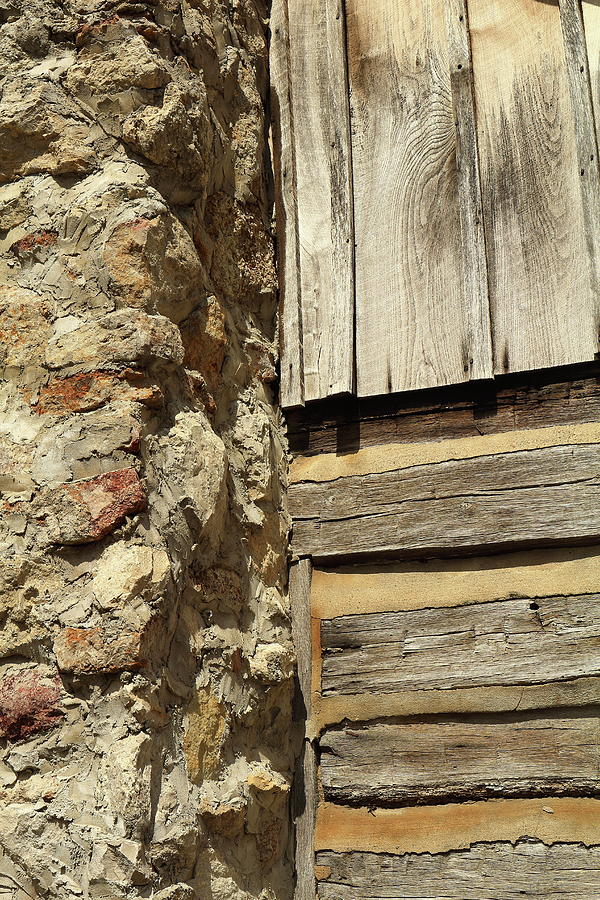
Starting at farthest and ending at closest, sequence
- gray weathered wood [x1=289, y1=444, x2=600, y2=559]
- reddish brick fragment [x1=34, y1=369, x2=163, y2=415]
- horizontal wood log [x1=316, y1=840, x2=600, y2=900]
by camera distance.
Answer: gray weathered wood [x1=289, y1=444, x2=600, y2=559]
horizontal wood log [x1=316, y1=840, x2=600, y2=900]
reddish brick fragment [x1=34, y1=369, x2=163, y2=415]

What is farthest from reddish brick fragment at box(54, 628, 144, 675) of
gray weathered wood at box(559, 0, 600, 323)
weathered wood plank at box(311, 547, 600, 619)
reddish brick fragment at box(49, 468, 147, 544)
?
gray weathered wood at box(559, 0, 600, 323)

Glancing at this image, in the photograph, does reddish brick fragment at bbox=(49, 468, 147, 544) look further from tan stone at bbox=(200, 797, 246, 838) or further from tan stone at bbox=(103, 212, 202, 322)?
tan stone at bbox=(200, 797, 246, 838)

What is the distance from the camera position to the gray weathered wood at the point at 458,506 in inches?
115

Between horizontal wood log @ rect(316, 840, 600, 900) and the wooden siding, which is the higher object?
the wooden siding

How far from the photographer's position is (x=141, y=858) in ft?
6.99

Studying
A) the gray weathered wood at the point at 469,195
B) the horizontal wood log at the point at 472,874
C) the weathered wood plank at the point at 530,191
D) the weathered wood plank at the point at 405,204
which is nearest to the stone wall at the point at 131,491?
the horizontal wood log at the point at 472,874

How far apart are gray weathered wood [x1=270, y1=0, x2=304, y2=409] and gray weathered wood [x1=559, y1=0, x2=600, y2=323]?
1.02 meters

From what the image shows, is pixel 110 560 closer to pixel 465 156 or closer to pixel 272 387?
pixel 272 387

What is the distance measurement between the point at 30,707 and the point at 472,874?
4.55ft

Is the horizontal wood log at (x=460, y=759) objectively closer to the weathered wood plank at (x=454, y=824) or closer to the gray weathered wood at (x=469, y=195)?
the weathered wood plank at (x=454, y=824)

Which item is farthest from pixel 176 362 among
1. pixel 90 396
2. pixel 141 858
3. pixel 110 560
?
pixel 141 858

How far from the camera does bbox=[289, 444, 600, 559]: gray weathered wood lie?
2.93m

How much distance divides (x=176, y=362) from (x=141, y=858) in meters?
1.26

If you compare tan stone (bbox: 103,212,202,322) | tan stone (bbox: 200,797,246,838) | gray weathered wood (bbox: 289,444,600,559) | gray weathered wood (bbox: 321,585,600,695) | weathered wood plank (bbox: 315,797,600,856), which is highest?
tan stone (bbox: 103,212,202,322)
